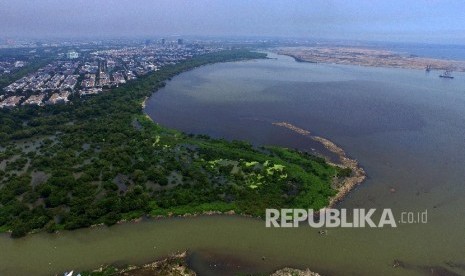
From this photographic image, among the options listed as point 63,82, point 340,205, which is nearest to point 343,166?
point 340,205

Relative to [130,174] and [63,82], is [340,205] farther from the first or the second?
[63,82]

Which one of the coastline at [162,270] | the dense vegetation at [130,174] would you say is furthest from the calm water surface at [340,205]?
the dense vegetation at [130,174]

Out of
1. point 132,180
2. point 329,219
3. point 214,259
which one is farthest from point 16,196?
point 329,219

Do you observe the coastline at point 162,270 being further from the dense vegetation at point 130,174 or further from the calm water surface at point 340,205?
the dense vegetation at point 130,174

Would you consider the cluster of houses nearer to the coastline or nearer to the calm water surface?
the calm water surface

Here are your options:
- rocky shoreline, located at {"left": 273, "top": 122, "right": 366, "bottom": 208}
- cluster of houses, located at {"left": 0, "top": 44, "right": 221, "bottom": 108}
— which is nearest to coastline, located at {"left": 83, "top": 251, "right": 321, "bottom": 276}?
rocky shoreline, located at {"left": 273, "top": 122, "right": 366, "bottom": 208}

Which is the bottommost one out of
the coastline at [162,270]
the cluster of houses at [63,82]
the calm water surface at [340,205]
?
the coastline at [162,270]
